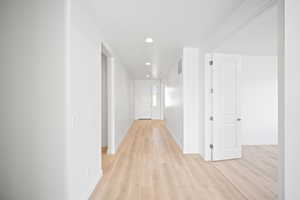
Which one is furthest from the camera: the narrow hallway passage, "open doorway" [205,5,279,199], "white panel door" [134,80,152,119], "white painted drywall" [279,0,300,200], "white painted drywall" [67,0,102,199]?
"white panel door" [134,80,152,119]

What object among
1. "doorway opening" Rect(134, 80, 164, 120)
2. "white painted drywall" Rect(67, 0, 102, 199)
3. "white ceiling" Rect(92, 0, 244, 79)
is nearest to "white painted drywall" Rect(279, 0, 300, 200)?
"white ceiling" Rect(92, 0, 244, 79)

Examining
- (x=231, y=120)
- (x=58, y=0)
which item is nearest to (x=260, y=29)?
(x=231, y=120)

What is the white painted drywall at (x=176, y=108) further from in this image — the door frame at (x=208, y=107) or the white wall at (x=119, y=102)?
the white wall at (x=119, y=102)

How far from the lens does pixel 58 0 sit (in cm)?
139

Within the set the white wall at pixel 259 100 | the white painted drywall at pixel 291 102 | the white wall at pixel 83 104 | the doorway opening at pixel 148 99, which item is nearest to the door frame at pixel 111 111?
the white wall at pixel 83 104

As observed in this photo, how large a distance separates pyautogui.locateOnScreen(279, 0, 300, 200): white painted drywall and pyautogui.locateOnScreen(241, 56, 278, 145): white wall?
3.18 metres

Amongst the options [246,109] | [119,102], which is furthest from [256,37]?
[119,102]

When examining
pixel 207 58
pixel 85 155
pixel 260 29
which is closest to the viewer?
pixel 85 155

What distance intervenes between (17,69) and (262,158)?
449cm

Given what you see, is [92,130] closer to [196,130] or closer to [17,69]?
[17,69]

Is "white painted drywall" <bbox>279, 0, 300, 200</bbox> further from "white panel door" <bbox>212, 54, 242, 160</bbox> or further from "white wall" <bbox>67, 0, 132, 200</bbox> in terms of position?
"white wall" <bbox>67, 0, 132, 200</bbox>

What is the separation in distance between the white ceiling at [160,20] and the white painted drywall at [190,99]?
0.36 m

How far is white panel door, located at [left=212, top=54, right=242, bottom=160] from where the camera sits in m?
3.06

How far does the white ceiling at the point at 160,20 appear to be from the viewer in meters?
1.85
